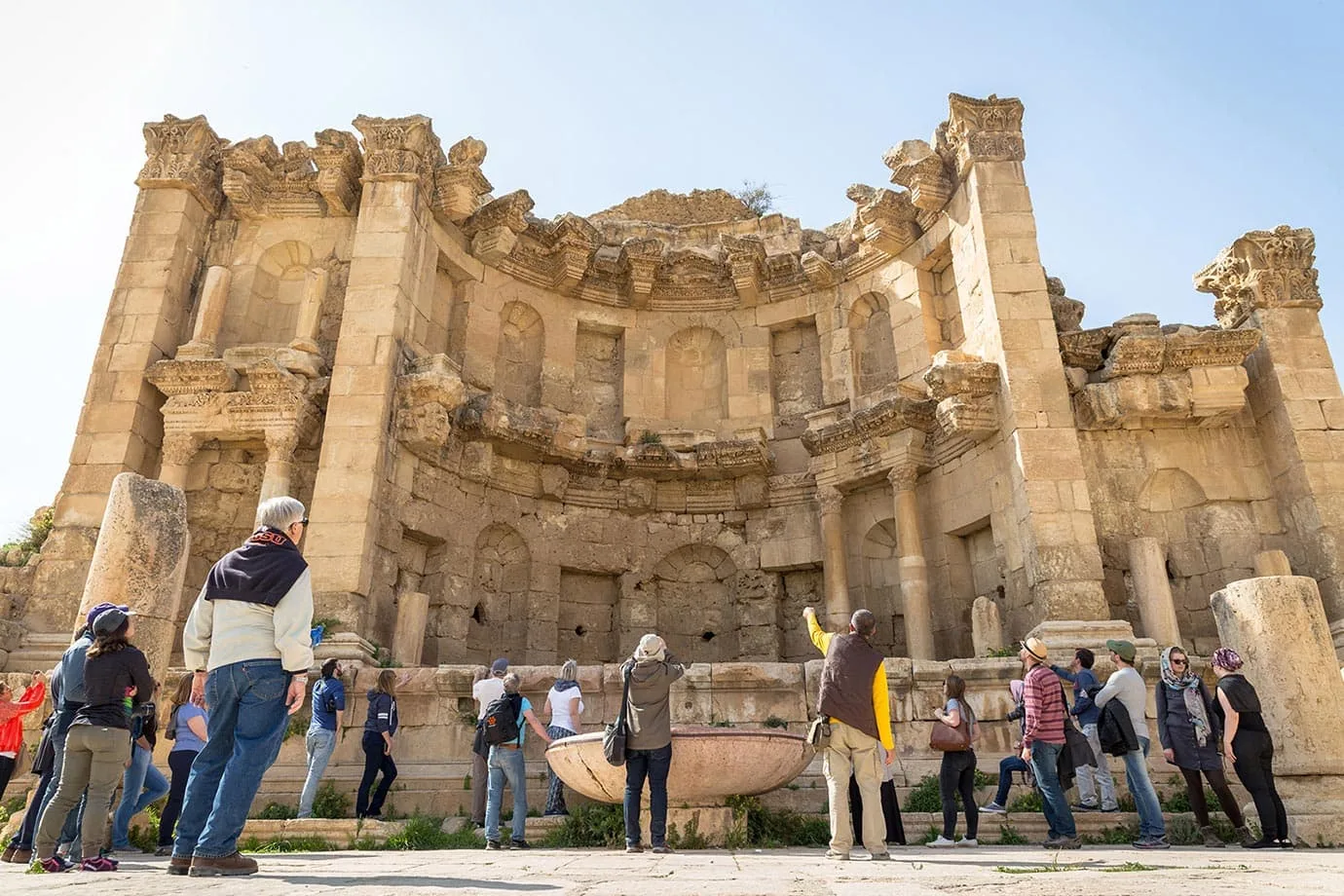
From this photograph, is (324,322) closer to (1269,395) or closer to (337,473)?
(337,473)

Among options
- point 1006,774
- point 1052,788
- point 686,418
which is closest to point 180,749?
point 1052,788

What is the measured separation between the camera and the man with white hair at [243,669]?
430 cm

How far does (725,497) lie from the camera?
16.6m

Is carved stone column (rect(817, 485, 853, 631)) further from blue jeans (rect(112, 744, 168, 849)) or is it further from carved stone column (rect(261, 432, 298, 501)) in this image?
blue jeans (rect(112, 744, 168, 849))

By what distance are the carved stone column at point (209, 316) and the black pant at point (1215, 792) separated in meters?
13.6

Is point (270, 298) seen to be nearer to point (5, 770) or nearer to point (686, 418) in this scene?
point (686, 418)

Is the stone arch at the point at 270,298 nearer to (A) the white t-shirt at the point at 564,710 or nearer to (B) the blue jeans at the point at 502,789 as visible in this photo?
(A) the white t-shirt at the point at 564,710

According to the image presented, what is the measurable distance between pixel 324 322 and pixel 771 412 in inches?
321

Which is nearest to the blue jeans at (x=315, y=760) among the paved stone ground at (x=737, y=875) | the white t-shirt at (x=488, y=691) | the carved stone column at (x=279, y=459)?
the white t-shirt at (x=488, y=691)

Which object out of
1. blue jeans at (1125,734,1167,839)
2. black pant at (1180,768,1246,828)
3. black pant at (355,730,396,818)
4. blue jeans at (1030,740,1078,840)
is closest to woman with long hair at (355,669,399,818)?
black pant at (355,730,396,818)

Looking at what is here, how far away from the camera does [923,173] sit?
1480cm

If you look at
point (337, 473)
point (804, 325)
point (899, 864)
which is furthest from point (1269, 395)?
point (337, 473)

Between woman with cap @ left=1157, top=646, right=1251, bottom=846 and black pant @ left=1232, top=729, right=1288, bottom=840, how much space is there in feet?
0.86

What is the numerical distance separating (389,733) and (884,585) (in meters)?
9.29
